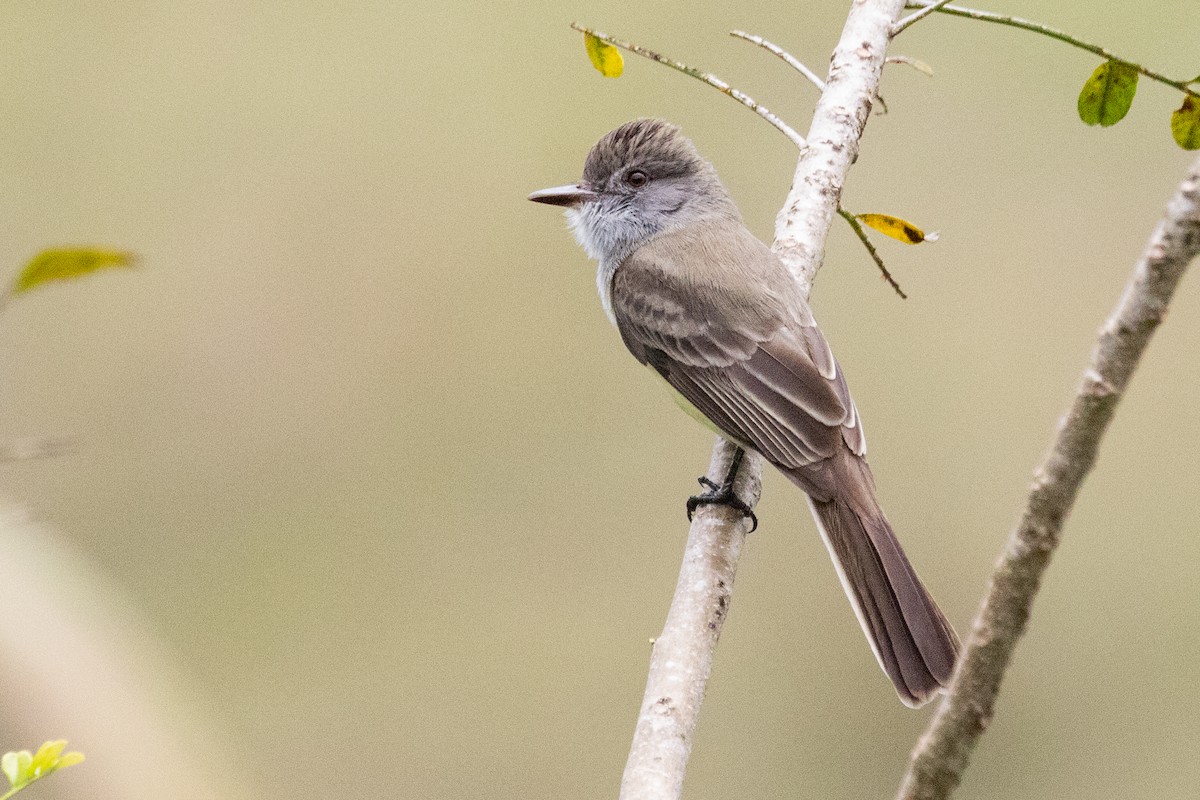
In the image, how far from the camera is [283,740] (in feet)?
18.2

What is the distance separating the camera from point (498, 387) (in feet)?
21.0

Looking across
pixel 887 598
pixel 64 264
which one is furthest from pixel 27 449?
pixel 887 598

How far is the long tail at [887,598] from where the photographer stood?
9.00 feet

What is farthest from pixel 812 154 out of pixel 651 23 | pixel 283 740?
pixel 651 23

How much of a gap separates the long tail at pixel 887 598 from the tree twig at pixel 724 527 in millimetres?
231

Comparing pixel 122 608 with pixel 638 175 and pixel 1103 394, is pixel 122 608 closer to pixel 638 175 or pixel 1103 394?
pixel 638 175

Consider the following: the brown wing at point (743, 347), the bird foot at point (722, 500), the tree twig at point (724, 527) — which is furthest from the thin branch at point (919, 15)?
the bird foot at point (722, 500)

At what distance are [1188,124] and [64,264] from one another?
192 cm

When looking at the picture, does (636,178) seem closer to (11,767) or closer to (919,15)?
(919,15)

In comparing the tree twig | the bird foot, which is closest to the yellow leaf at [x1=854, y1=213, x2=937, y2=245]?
the tree twig

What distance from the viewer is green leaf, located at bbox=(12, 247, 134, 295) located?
4.31 ft

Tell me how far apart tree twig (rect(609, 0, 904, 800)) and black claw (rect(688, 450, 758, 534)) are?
0.03m

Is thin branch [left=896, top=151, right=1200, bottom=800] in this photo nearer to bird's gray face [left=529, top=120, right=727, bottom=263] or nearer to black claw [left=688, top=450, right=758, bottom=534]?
black claw [left=688, top=450, right=758, bottom=534]

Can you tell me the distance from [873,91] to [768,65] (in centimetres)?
373
